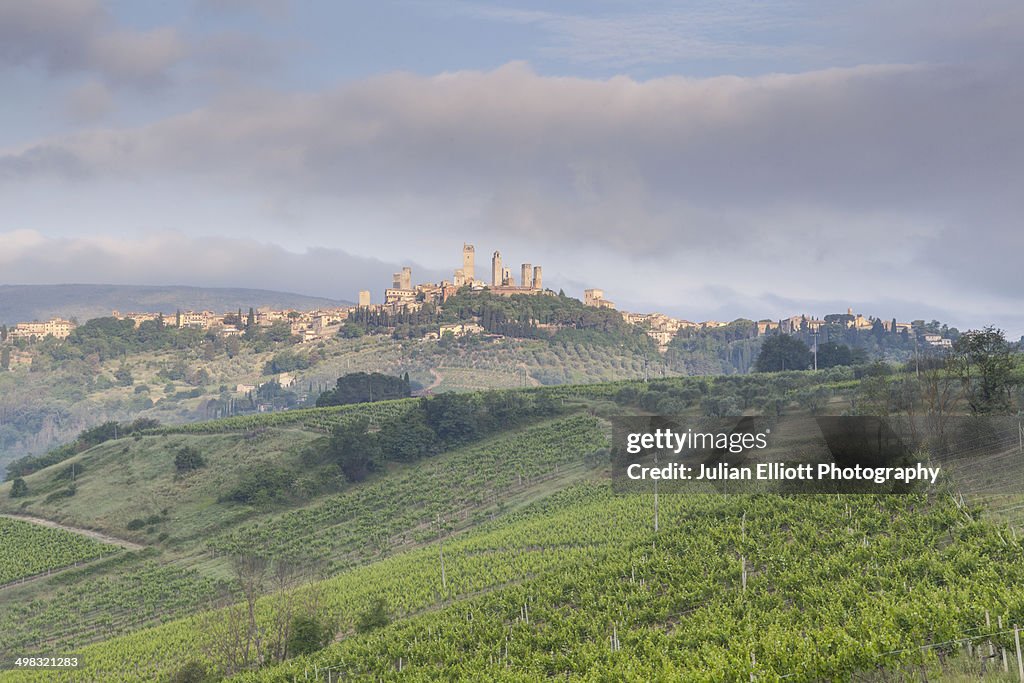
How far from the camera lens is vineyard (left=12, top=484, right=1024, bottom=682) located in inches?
806

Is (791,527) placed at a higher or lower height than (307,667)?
higher

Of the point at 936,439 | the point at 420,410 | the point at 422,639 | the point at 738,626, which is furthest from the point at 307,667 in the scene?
the point at 420,410

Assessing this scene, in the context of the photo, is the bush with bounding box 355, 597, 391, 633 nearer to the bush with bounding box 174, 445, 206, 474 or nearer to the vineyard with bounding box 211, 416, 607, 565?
the vineyard with bounding box 211, 416, 607, 565

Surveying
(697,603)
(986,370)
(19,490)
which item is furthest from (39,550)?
(986,370)

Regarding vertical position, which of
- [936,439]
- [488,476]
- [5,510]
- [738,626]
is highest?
[936,439]

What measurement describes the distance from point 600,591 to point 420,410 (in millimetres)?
66091

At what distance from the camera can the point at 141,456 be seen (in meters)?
98.6

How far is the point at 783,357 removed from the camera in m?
121

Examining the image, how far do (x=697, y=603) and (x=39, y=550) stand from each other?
196ft

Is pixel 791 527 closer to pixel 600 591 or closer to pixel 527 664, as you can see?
pixel 600 591

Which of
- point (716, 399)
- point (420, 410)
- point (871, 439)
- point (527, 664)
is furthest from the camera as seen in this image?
point (420, 410)

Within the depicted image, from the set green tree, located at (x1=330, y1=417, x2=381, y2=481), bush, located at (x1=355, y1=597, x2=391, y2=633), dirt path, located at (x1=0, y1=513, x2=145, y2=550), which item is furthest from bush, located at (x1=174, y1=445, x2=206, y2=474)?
bush, located at (x1=355, y1=597, x2=391, y2=633)

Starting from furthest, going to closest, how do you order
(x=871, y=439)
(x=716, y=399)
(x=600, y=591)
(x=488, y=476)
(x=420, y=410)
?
(x=420, y=410) < (x=716, y=399) < (x=488, y=476) < (x=871, y=439) < (x=600, y=591)

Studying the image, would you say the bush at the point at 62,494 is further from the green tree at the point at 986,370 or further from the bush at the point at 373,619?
the green tree at the point at 986,370
